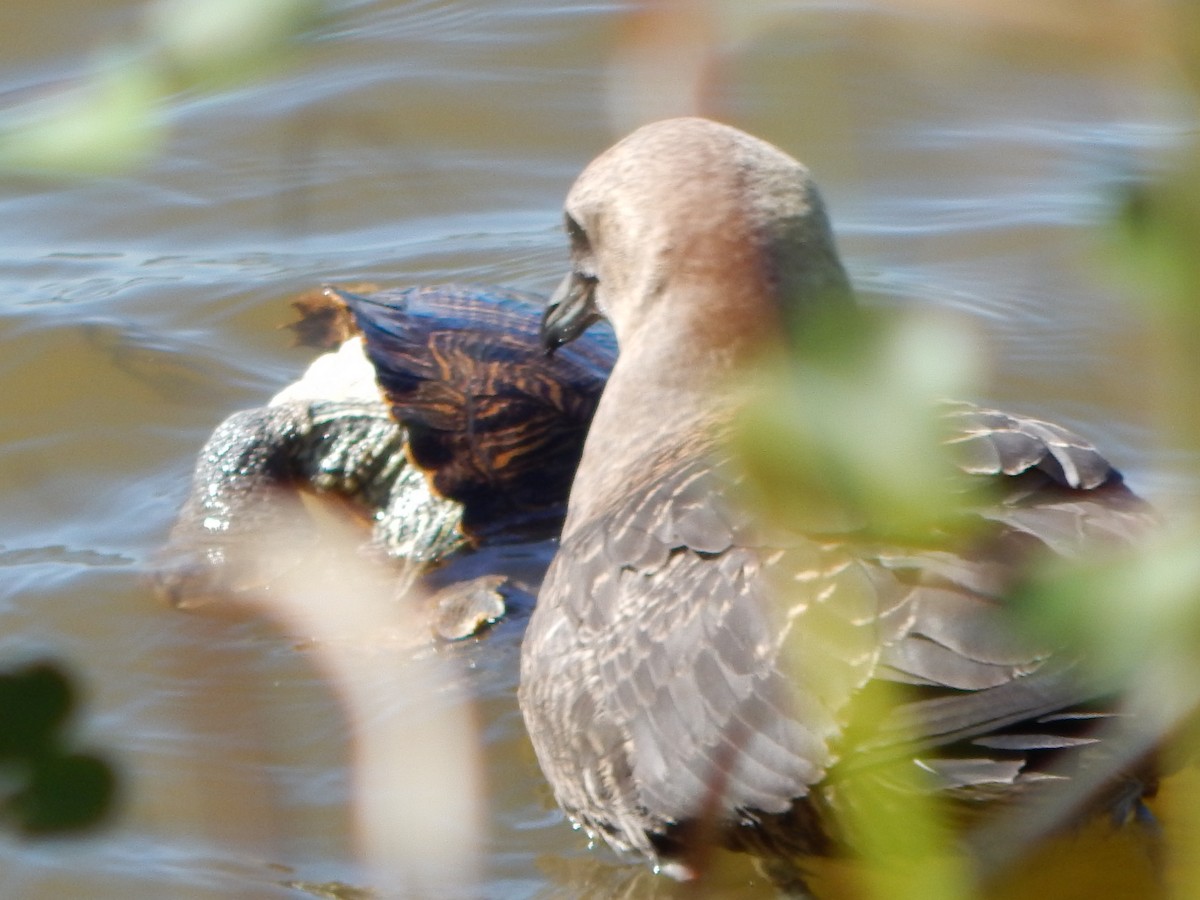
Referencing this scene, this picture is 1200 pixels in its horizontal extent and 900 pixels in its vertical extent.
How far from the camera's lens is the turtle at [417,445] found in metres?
5.18

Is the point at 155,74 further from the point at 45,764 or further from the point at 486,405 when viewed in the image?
the point at 486,405

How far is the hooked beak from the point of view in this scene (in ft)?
14.2

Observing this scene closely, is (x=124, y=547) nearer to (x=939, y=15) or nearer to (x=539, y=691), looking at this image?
(x=539, y=691)

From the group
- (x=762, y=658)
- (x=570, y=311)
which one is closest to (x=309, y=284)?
(x=570, y=311)

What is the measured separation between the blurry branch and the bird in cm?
81

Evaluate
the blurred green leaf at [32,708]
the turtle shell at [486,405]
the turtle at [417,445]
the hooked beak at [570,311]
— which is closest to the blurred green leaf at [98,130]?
the blurred green leaf at [32,708]

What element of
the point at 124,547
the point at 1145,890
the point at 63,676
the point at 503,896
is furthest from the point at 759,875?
the point at 63,676

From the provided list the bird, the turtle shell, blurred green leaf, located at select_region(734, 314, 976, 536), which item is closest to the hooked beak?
the bird

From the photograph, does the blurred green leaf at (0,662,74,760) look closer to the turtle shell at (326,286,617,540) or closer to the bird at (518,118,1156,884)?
the bird at (518,118,1156,884)

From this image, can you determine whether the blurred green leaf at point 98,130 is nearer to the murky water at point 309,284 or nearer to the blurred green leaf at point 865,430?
the blurred green leaf at point 865,430

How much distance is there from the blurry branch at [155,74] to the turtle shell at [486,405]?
4.47 meters

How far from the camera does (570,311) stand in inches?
173

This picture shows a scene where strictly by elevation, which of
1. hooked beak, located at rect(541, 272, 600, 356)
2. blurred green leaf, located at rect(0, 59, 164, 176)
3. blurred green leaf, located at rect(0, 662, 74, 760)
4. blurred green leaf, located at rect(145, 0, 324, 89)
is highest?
blurred green leaf, located at rect(145, 0, 324, 89)

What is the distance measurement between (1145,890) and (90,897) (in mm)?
2226
